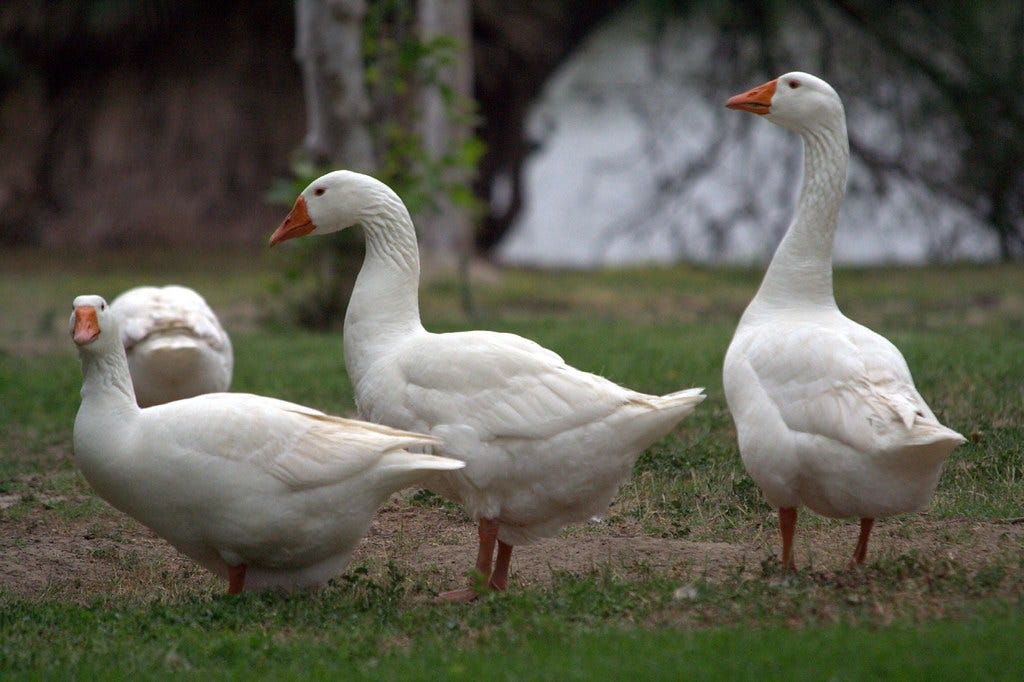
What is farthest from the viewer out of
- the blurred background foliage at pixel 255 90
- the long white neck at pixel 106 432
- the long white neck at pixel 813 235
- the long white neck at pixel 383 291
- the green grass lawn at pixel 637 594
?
the blurred background foliage at pixel 255 90

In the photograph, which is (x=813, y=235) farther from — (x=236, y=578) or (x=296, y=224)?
(x=236, y=578)

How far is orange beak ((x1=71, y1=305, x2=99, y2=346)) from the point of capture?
4688 mm

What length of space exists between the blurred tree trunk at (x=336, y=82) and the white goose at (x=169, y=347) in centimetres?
421

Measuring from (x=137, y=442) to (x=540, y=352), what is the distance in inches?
59.3

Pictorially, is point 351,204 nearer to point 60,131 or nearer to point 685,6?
point 685,6

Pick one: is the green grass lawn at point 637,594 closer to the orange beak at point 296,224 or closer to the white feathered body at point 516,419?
the white feathered body at point 516,419

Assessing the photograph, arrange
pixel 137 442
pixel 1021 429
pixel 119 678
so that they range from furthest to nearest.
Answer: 1. pixel 1021 429
2. pixel 137 442
3. pixel 119 678

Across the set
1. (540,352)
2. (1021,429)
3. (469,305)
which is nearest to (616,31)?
(469,305)

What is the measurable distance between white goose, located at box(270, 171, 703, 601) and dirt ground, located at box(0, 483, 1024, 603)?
0.32 metres

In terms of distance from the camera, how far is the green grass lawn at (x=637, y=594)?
365 cm

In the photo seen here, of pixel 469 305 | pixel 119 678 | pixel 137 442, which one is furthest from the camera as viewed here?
pixel 469 305

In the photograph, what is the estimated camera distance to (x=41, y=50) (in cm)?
1717

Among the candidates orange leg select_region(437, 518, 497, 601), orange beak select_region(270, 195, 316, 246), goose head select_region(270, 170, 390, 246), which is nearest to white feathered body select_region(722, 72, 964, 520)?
orange leg select_region(437, 518, 497, 601)

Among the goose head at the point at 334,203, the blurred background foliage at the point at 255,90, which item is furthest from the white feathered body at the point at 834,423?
the blurred background foliage at the point at 255,90
